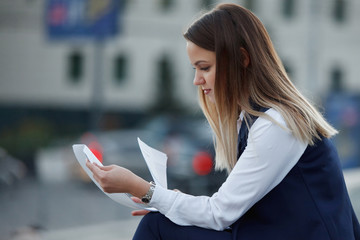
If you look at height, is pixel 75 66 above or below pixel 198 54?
below

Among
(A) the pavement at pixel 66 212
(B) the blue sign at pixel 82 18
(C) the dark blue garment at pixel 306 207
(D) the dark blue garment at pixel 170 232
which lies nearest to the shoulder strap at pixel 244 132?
(C) the dark blue garment at pixel 306 207

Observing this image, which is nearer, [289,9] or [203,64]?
[203,64]

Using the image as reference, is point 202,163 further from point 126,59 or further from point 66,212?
point 126,59

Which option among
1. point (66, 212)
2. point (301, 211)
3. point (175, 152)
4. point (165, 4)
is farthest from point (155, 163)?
point (165, 4)

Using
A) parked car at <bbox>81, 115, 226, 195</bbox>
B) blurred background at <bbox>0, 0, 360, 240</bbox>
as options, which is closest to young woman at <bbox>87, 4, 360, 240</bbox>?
parked car at <bbox>81, 115, 226, 195</bbox>

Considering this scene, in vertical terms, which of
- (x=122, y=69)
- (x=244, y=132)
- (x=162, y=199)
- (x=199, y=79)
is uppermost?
(x=199, y=79)

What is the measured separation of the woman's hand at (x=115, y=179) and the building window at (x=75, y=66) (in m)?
28.1

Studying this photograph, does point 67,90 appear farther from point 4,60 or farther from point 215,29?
point 215,29

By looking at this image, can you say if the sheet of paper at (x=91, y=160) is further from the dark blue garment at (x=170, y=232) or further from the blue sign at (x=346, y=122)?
the blue sign at (x=346, y=122)

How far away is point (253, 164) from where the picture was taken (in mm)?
2127

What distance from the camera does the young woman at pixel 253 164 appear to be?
83.3 inches

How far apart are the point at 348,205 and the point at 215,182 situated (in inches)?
352

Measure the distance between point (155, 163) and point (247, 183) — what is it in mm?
473

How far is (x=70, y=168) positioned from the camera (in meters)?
14.8
